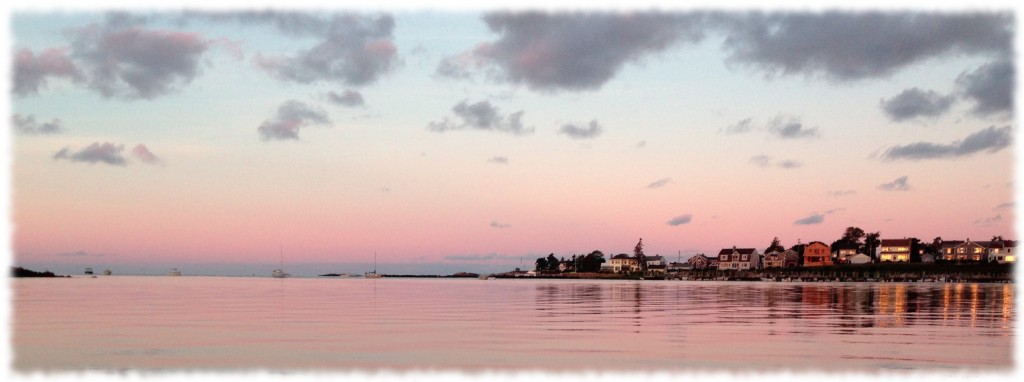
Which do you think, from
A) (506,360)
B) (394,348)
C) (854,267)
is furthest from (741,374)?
(854,267)

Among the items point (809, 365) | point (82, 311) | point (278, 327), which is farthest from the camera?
point (82, 311)

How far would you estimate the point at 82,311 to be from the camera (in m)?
45.9

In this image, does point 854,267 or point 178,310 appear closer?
point 178,310

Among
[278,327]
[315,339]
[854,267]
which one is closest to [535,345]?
[315,339]

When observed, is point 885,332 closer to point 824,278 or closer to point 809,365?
point 809,365

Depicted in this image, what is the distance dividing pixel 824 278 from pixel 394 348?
15819 centimetres

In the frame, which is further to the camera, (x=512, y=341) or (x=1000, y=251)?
(x=1000, y=251)

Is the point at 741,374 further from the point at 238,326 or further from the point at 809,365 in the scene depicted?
the point at 238,326

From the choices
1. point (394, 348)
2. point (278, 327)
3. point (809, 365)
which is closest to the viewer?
point (809, 365)

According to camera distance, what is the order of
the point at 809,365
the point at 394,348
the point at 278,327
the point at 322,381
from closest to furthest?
the point at 322,381 → the point at 809,365 → the point at 394,348 → the point at 278,327

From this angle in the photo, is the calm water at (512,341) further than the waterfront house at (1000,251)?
No

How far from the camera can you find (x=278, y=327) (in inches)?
1391

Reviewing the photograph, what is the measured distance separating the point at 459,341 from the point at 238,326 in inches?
448

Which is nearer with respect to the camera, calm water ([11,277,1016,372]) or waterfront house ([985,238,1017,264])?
calm water ([11,277,1016,372])
